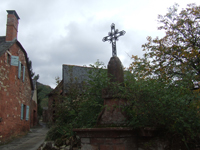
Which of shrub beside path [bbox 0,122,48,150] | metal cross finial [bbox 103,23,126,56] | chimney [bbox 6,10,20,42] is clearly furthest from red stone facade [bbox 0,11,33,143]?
metal cross finial [bbox 103,23,126,56]

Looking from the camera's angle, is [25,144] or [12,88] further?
[12,88]

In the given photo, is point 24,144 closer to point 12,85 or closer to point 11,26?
point 12,85

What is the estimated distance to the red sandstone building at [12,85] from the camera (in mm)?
10922

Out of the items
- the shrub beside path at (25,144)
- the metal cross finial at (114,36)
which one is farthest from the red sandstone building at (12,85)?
the metal cross finial at (114,36)

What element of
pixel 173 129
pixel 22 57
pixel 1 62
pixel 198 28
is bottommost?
pixel 173 129

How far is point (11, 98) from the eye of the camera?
39.7 feet

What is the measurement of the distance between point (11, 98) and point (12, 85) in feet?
2.71

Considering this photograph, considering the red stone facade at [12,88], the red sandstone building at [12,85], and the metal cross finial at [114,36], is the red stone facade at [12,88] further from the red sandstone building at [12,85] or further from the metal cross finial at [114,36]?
the metal cross finial at [114,36]

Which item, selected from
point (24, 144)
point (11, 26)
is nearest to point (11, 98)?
point (24, 144)

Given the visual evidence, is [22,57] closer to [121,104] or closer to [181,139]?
[121,104]

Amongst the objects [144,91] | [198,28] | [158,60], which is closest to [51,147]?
[144,91]

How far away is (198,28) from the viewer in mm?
12688

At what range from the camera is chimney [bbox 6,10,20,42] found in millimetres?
13391

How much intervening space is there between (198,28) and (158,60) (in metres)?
3.23
